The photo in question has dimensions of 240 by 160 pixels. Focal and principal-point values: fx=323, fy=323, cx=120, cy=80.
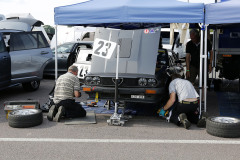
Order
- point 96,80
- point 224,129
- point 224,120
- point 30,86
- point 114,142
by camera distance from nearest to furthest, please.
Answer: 1. point 114,142
2. point 224,129
3. point 224,120
4. point 96,80
5. point 30,86

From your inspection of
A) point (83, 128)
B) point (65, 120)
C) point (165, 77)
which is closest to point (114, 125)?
point (83, 128)

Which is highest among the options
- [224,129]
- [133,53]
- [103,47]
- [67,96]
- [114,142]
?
[103,47]

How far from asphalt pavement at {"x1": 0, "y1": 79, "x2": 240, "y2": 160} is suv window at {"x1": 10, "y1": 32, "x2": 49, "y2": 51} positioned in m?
3.19

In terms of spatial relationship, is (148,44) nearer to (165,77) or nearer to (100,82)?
(165,77)

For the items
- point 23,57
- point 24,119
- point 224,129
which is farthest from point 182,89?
point 23,57

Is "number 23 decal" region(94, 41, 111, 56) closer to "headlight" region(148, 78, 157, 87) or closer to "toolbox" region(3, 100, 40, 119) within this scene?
"headlight" region(148, 78, 157, 87)

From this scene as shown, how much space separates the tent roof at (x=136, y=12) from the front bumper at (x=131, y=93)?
1.36 m

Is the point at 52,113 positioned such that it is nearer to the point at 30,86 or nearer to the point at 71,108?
the point at 71,108

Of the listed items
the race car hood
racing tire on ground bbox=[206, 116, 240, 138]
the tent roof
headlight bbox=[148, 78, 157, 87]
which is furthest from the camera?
the race car hood

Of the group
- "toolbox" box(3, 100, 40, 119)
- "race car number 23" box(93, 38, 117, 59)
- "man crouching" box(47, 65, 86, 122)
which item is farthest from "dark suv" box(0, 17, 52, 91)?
"race car number 23" box(93, 38, 117, 59)

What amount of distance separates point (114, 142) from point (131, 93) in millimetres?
1548

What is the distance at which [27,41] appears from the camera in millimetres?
9820

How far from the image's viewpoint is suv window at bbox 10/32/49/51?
30.7 feet
